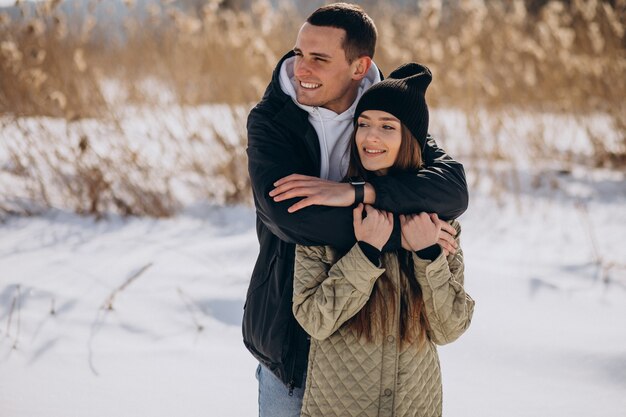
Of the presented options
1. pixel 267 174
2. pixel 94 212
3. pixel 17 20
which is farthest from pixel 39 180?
pixel 267 174

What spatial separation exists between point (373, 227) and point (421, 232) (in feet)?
0.43

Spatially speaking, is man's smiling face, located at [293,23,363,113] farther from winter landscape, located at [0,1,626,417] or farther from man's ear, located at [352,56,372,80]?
winter landscape, located at [0,1,626,417]

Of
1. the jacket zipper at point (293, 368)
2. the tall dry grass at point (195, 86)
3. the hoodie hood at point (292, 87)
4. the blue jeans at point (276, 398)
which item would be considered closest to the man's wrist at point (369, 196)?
the hoodie hood at point (292, 87)

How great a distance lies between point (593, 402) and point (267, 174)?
177 cm

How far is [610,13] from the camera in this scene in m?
5.20

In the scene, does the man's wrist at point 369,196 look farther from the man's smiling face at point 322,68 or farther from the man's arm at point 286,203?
the man's smiling face at point 322,68

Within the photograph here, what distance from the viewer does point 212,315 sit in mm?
3449

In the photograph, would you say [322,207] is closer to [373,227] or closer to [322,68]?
[373,227]

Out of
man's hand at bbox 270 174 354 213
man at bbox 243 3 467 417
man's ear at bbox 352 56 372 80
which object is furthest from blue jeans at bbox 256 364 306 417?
man's ear at bbox 352 56 372 80

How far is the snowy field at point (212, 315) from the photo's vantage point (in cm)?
275

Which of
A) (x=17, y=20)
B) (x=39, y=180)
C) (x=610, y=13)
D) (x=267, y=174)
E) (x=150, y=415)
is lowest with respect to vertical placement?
(x=150, y=415)

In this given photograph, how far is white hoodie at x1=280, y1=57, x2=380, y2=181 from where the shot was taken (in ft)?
6.41

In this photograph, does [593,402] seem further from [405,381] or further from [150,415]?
[150,415]

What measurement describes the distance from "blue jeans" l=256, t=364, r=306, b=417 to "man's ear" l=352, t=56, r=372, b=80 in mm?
935
